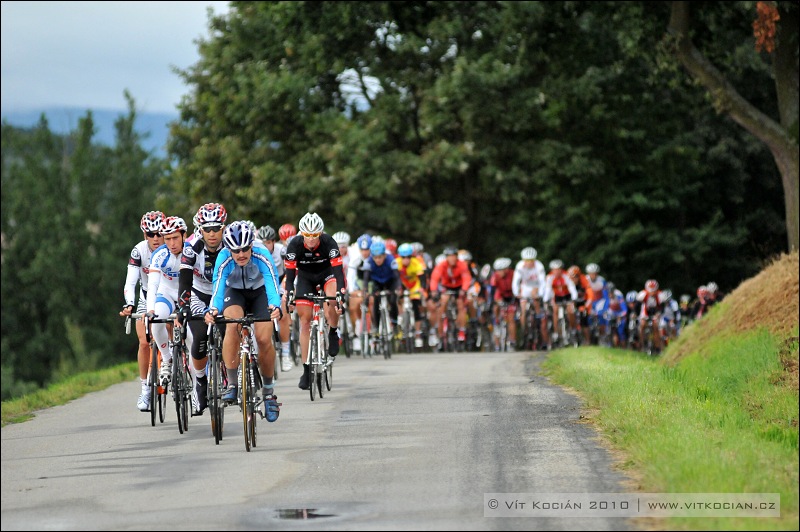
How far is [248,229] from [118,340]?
65.2 m

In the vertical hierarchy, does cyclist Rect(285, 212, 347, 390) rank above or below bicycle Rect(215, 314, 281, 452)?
above

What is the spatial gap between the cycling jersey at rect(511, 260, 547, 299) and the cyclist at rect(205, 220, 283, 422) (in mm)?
16913

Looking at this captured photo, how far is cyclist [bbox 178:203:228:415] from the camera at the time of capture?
13.3 metres

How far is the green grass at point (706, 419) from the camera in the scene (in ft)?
30.2

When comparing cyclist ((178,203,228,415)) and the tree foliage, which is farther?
the tree foliage

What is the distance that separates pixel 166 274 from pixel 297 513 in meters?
5.89

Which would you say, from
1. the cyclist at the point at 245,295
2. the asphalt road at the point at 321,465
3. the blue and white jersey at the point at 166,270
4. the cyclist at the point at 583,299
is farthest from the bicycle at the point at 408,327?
the cyclist at the point at 245,295

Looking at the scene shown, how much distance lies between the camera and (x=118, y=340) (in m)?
76.4

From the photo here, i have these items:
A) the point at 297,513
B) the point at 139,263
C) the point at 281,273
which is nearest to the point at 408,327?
the point at 281,273

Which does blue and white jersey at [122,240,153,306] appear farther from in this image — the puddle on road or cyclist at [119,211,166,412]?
the puddle on road

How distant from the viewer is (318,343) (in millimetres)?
17109

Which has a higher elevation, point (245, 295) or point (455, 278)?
point (455, 278)

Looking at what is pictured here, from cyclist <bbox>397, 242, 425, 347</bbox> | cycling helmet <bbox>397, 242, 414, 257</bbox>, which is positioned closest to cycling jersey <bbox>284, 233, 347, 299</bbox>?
cycling helmet <bbox>397, 242, 414, 257</bbox>

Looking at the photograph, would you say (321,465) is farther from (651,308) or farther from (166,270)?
(651,308)
